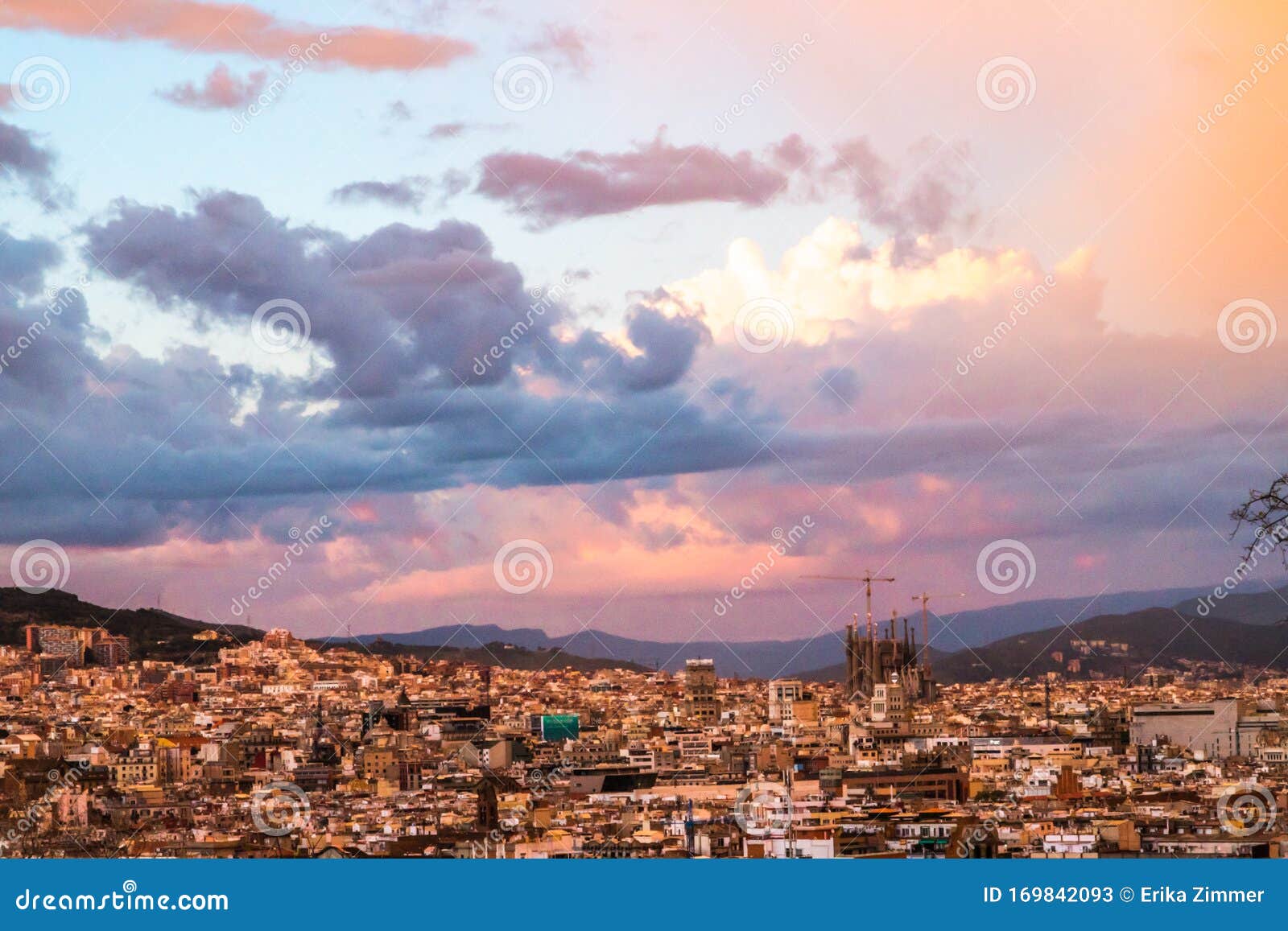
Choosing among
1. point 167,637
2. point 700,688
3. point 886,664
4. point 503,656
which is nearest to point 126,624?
point 167,637

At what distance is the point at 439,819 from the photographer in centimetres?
1165

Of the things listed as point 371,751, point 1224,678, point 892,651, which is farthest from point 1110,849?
point 892,651

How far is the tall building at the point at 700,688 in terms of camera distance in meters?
16.2

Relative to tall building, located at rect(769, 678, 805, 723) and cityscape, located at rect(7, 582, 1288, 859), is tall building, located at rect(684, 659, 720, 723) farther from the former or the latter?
tall building, located at rect(769, 678, 805, 723)

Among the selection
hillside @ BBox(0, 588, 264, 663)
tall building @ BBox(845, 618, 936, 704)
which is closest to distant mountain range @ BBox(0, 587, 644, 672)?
hillside @ BBox(0, 588, 264, 663)

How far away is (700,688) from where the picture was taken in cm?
1662

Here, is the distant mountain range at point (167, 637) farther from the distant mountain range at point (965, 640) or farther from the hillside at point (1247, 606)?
the hillside at point (1247, 606)

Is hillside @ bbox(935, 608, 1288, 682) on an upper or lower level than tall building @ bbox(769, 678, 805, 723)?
upper

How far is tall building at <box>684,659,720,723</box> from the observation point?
53.3 ft

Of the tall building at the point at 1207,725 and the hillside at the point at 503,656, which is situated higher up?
the hillside at the point at 503,656

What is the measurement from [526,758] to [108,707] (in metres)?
3.78

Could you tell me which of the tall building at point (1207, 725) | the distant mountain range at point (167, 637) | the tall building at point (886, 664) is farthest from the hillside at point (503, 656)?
the tall building at point (1207, 725)

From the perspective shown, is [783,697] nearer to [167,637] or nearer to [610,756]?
[610,756]

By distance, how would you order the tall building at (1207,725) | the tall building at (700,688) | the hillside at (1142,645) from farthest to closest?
the tall building at (700,688) < the hillside at (1142,645) < the tall building at (1207,725)
